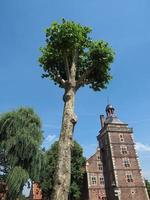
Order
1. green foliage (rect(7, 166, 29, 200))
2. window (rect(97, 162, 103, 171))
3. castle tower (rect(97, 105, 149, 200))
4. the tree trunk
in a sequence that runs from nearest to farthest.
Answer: the tree trunk → green foliage (rect(7, 166, 29, 200)) → castle tower (rect(97, 105, 149, 200)) → window (rect(97, 162, 103, 171))

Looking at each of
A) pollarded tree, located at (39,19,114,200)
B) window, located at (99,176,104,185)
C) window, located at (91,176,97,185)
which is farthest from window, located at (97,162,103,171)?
pollarded tree, located at (39,19,114,200)

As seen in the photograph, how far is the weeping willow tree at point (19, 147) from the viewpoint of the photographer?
2231cm

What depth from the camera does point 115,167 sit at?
4225 centimetres

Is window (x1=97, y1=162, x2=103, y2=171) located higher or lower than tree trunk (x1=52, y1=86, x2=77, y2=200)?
higher

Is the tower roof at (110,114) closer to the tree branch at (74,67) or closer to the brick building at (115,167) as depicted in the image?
the brick building at (115,167)

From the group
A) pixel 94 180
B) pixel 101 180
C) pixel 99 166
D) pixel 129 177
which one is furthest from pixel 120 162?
pixel 94 180

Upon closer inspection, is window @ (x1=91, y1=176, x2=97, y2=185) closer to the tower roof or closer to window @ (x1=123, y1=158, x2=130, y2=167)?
window @ (x1=123, y1=158, x2=130, y2=167)

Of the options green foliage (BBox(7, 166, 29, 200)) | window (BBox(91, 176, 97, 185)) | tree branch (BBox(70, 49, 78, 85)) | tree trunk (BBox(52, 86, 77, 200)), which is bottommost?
tree trunk (BBox(52, 86, 77, 200))

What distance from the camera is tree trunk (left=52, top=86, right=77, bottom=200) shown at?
317 inches

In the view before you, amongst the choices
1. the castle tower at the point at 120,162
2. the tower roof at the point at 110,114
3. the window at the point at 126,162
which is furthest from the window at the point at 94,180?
the tower roof at the point at 110,114

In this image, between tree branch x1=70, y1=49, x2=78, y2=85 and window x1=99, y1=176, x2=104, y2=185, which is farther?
window x1=99, y1=176, x2=104, y2=185

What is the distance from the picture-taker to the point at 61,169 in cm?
845

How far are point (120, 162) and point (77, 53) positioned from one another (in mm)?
33828

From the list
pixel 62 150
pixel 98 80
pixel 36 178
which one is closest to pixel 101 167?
pixel 36 178
